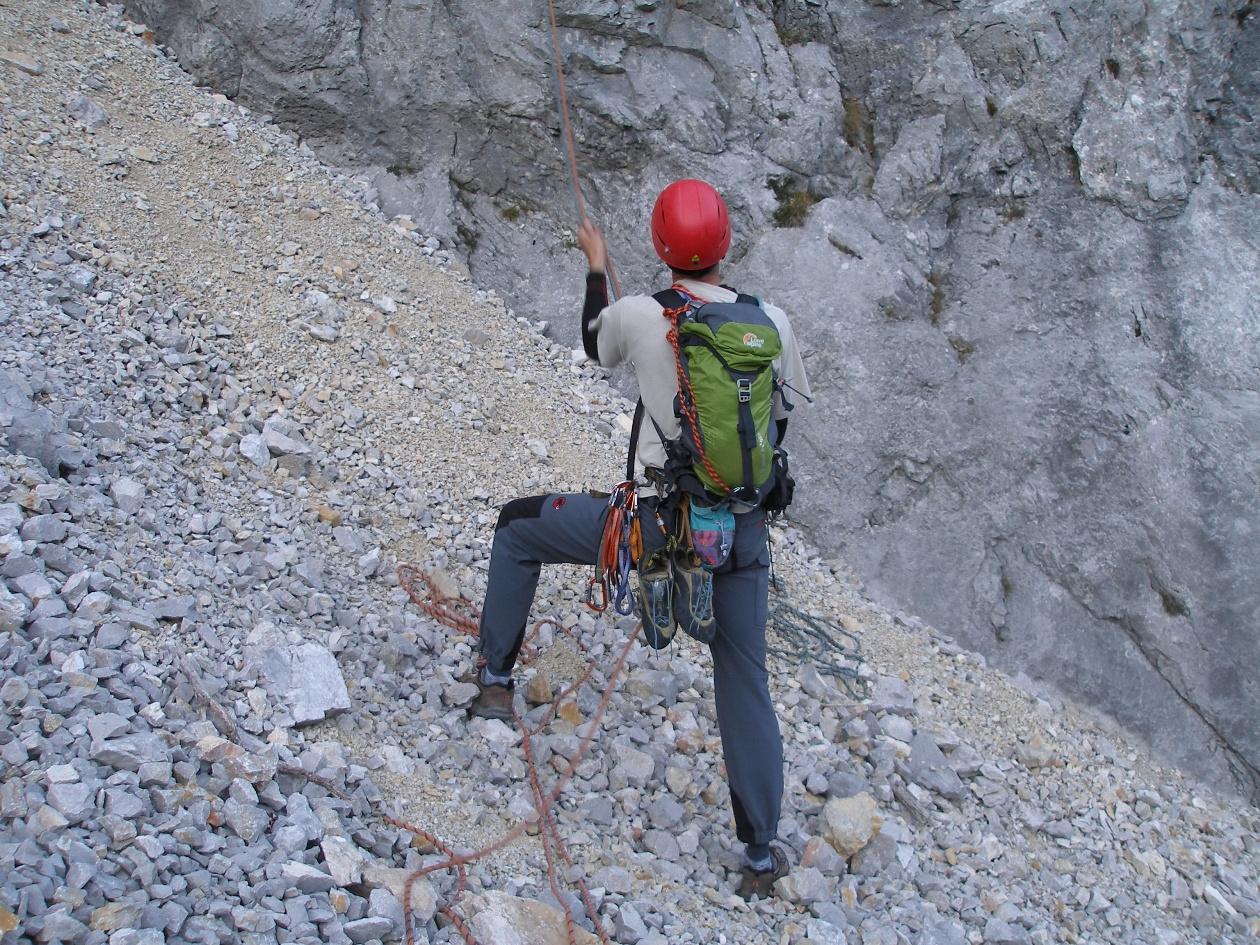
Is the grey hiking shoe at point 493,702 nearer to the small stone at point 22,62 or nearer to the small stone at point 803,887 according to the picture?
the small stone at point 803,887

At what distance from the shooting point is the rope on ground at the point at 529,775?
3.07 meters

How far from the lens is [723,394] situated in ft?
10.1

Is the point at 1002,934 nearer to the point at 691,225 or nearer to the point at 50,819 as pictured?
the point at 691,225

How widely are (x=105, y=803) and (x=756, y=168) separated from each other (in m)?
6.21

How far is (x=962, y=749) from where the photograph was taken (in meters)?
4.92

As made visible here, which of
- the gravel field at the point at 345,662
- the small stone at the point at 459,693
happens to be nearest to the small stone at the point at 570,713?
the gravel field at the point at 345,662

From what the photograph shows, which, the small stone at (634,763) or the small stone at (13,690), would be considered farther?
the small stone at (634,763)

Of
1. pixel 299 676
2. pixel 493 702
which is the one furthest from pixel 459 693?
pixel 299 676

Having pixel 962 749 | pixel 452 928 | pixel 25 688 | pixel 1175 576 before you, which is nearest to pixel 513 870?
pixel 452 928

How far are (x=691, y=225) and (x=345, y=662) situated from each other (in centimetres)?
235

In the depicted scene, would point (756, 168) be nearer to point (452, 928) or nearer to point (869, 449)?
point (869, 449)

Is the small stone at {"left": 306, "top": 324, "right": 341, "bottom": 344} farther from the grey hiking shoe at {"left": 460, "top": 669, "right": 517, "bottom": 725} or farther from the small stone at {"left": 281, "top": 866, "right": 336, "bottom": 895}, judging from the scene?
the small stone at {"left": 281, "top": 866, "right": 336, "bottom": 895}

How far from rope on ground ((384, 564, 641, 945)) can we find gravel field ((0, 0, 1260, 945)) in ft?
0.14

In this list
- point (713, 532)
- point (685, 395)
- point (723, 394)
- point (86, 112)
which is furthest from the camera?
point (86, 112)
